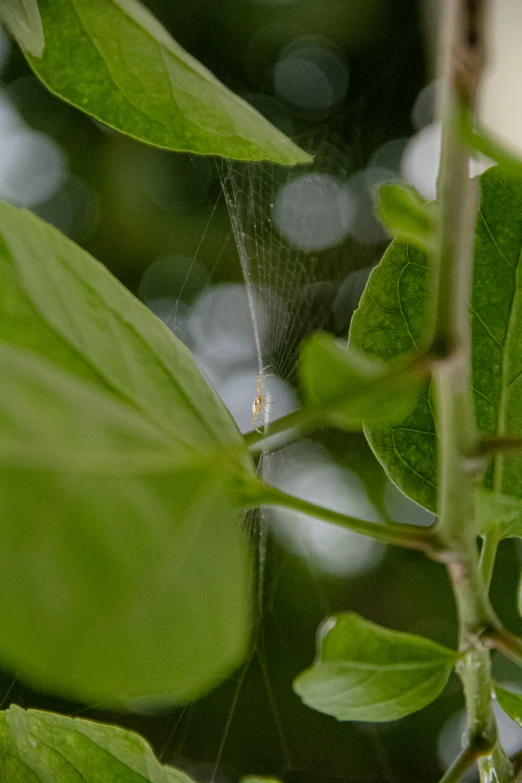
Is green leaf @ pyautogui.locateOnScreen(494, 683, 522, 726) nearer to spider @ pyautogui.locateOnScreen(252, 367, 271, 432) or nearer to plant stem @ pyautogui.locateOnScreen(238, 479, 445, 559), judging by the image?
plant stem @ pyautogui.locateOnScreen(238, 479, 445, 559)

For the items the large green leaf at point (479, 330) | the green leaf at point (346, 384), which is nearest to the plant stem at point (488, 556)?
the large green leaf at point (479, 330)

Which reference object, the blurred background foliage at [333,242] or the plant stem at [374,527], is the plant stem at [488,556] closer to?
the plant stem at [374,527]

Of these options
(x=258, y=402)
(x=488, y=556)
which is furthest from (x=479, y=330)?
(x=258, y=402)

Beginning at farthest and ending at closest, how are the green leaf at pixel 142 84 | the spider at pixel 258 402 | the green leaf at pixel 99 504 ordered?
the spider at pixel 258 402, the green leaf at pixel 142 84, the green leaf at pixel 99 504

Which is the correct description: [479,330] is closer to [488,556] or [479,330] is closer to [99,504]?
[488,556]

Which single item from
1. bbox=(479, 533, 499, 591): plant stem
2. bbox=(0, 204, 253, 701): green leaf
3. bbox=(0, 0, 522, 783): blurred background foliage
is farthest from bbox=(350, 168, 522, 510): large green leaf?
bbox=(0, 0, 522, 783): blurred background foliage

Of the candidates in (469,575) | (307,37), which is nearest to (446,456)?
(469,575)
